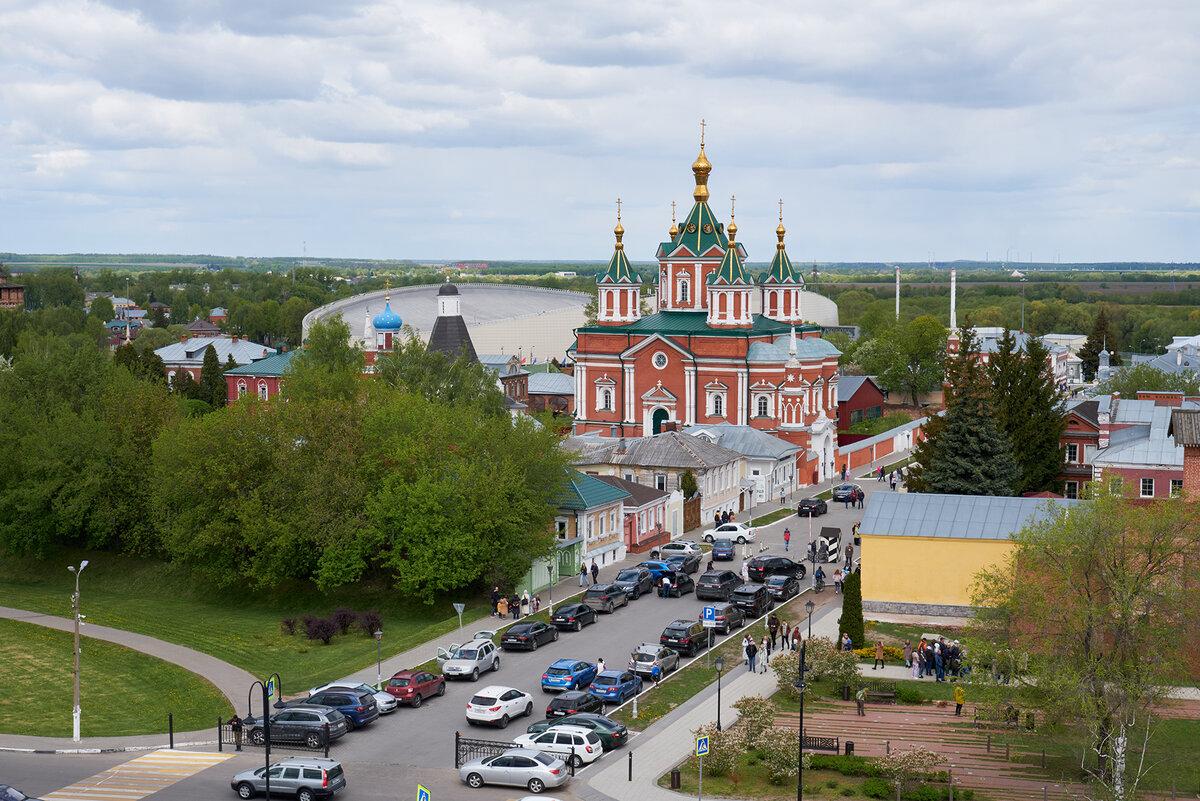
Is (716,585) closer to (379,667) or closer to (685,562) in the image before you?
(685,562)

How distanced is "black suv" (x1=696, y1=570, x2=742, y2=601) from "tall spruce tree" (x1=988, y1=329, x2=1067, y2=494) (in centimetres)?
1674

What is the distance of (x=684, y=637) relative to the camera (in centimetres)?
3916

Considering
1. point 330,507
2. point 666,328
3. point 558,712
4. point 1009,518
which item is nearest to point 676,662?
point 558,712

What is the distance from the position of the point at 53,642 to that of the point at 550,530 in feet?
59.2

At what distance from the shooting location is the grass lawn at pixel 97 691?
114 feet

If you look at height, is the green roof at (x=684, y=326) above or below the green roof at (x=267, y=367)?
above

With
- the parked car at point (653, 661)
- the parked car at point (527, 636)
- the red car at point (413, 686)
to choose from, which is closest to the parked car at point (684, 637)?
the parked car at point (653, 661)

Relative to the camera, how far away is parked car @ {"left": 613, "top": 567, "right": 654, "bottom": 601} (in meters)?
45.9

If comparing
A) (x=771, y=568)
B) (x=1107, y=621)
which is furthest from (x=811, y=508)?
(x=1107, y=621)

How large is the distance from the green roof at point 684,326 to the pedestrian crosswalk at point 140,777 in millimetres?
49103

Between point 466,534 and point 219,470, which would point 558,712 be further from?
point 219,470

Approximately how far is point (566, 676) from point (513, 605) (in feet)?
31.3

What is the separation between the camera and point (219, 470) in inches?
1989

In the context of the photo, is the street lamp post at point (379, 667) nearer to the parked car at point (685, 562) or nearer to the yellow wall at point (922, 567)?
the parked car at point (685, 562)
